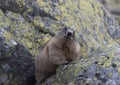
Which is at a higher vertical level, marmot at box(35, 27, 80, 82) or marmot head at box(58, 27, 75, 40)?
marmot head at box(58, 27, 75, 40)

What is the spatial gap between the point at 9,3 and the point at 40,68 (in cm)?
185

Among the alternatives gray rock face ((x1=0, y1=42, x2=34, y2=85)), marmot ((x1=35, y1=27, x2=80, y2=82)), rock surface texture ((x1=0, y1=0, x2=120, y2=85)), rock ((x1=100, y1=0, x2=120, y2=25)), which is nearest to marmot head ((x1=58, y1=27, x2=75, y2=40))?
marmot ((x1=35, y1=27, x2=80, y2=82))

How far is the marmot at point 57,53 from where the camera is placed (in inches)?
335

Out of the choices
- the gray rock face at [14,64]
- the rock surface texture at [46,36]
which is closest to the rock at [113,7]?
the rock surface texture at [46,36]

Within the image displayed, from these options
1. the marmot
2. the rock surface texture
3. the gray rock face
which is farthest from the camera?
the gray rock face

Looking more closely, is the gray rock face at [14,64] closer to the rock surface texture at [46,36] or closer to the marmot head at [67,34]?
the rock surface texture at [46,36]

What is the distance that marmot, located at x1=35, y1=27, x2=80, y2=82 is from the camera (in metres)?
8.51

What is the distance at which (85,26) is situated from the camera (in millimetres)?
10305

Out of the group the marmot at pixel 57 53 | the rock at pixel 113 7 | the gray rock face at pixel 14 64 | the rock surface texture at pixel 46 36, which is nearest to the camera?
the rock surface texture at pixel 46 36

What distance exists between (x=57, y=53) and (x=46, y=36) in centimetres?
118

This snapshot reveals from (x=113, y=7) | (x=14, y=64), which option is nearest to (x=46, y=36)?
(x=14, y=64)

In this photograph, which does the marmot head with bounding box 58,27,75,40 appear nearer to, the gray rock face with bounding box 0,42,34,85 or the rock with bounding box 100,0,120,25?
the gray rock face with bounding box 0,42,34,85

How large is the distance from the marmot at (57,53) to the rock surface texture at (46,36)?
26 centimetres

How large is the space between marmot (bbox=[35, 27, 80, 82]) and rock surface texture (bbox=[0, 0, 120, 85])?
26cm
